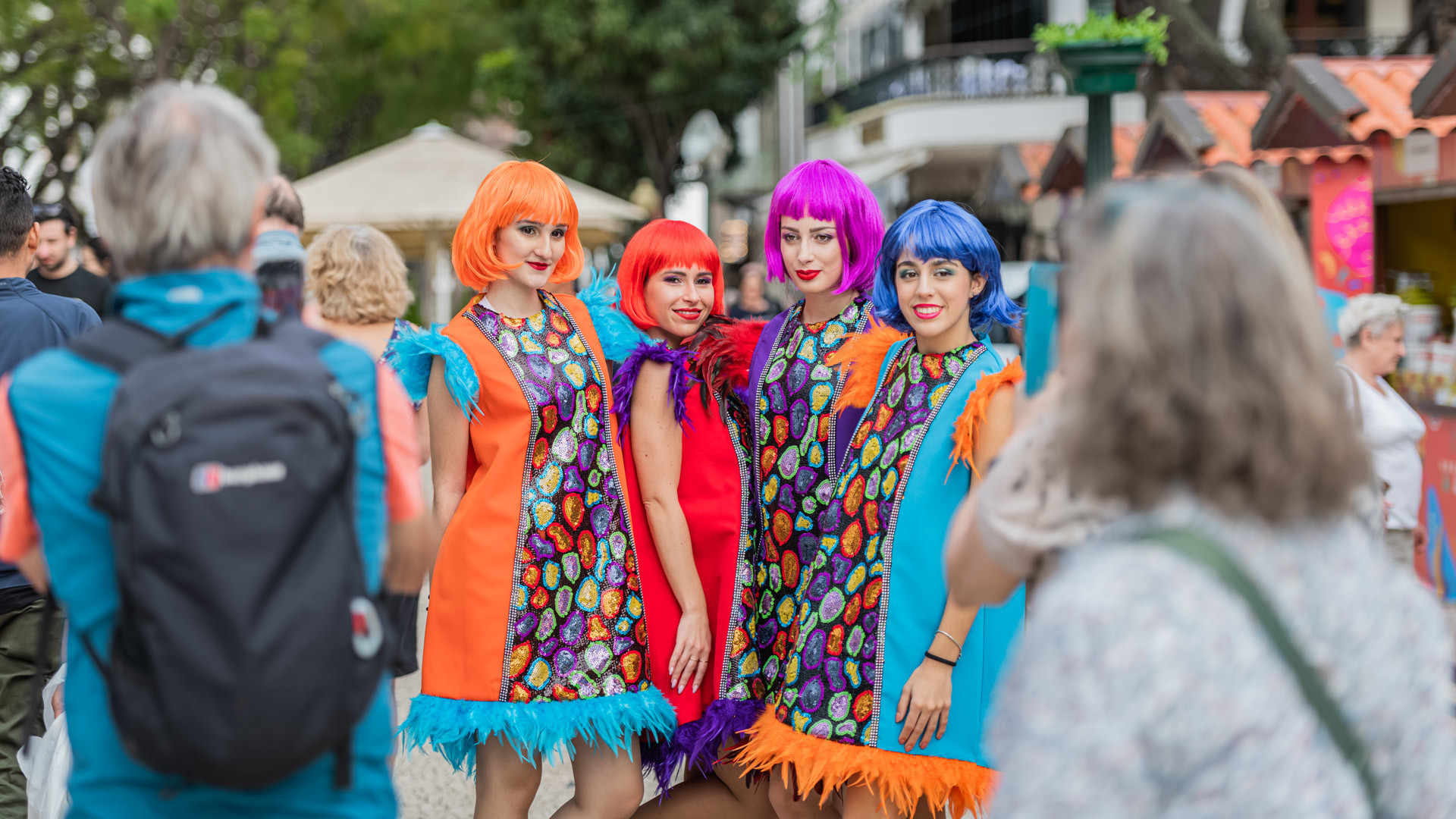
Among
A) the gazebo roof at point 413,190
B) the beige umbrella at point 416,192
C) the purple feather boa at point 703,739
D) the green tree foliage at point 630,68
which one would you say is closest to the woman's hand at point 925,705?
the purple feather boa at point 703,739

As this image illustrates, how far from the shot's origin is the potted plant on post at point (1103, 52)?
23.3ft

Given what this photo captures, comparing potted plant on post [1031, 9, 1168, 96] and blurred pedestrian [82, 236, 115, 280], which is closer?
potted plant on post [1031, 9, 1168, 96]

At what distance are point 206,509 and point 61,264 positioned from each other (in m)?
5.06

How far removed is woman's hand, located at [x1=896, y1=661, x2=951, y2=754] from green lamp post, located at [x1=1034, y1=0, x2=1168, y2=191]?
4782 millimetres

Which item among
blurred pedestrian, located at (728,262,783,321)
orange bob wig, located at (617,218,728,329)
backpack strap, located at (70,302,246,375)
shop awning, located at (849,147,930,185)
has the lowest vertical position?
backpack strap, located at (70,302,246,375)

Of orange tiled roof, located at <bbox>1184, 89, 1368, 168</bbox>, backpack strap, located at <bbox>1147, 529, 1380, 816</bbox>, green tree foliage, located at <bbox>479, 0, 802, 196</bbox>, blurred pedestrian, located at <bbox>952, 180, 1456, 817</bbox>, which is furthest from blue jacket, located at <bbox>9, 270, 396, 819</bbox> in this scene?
green tree foliage, located at <bbox>479, 0, 802, 196</bbox>

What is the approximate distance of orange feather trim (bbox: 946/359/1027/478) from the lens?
2.74 metres

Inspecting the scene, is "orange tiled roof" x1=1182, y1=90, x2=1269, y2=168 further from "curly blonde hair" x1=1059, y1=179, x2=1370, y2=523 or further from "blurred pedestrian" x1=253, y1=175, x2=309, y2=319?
"curly blonde hair" x1=1059, y1=179, x2=1370, y2=523

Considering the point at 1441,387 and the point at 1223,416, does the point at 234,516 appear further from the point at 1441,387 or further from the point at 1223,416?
the point at 1441,387

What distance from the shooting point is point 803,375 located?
10.6 ft

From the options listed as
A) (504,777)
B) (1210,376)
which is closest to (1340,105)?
(504,777)

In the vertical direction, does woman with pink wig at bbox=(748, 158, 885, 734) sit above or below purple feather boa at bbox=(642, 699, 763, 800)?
above

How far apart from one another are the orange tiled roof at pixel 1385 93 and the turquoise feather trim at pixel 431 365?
528 cm

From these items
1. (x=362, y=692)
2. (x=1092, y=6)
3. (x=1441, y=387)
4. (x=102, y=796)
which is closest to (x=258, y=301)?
(x=362, y=692)
